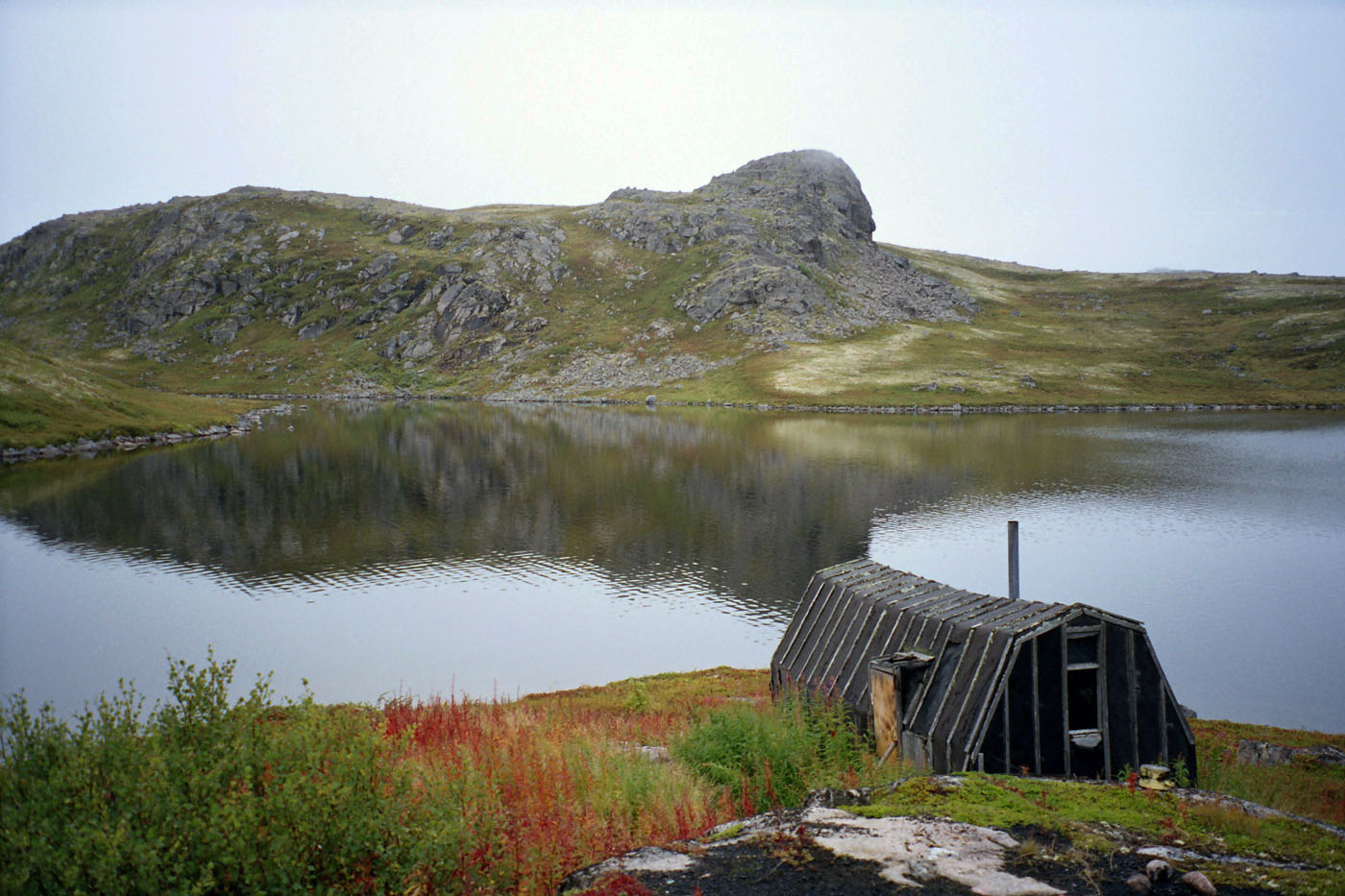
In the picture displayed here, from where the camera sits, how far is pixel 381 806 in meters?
7.85

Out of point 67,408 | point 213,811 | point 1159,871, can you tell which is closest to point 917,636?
point 1159,871

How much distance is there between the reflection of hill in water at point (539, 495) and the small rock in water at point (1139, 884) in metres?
28.2

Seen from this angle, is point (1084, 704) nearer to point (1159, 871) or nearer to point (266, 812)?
point (1159, 871)

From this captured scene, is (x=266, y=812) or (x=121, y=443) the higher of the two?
(x=266, y=812)

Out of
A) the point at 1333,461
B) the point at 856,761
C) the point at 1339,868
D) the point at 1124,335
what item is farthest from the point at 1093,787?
the point at 1124,335

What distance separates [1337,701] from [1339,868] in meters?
23.4

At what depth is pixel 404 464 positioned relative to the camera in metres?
78.8

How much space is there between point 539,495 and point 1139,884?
2241 inches

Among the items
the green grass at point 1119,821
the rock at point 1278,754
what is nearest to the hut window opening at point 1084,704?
the green grass at point 1119,821

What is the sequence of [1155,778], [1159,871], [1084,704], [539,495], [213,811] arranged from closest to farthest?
[213,811] < [1159,871] < [1155,778] < [1084,704] < [539,495]

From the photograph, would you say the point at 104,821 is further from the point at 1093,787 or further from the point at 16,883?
the point at 1093,787

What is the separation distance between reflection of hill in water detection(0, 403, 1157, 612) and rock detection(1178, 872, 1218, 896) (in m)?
28.3

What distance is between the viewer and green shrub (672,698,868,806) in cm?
1340

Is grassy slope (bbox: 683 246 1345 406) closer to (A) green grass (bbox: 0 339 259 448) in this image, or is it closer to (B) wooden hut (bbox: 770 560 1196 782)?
(A) green grass (bbox: 0 339 259 448)
